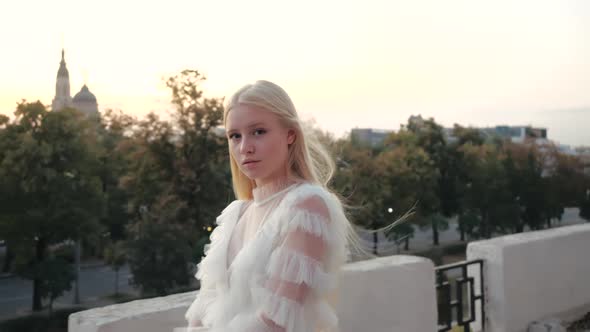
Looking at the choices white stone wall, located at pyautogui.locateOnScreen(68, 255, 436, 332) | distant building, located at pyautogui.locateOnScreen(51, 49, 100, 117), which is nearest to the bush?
white stone wall, located at pyautogui.locateOnScreen(68, 255, 436, 332)

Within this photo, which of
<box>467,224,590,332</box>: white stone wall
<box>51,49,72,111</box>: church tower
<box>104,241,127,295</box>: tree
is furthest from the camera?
<box>51,49,72,111</box>: church tower

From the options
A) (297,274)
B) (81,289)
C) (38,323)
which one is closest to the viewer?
(297,274)

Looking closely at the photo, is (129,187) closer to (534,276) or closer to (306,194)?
(534,276)

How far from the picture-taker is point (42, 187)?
23.7m

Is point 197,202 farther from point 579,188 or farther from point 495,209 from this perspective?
point 579,188

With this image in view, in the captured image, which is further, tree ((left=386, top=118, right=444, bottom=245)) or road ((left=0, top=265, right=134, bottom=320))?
tree ((left=386, top=118, right=444, bottom=245))

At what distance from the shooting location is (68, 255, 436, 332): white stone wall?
2.47 m

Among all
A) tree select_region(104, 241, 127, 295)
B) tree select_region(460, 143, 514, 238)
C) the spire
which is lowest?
tree select_region(104, 241, 127, 295)

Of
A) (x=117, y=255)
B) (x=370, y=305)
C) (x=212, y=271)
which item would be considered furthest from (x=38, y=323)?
(x=212, y=271)

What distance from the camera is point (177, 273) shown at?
24156mm

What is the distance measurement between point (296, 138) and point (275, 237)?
1.12 ft

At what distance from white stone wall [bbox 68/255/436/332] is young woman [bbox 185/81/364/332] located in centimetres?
50

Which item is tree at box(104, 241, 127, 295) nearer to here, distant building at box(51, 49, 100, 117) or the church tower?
distant building at box(51, 49, 100, 117)

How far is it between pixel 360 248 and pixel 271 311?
1.98 ft
